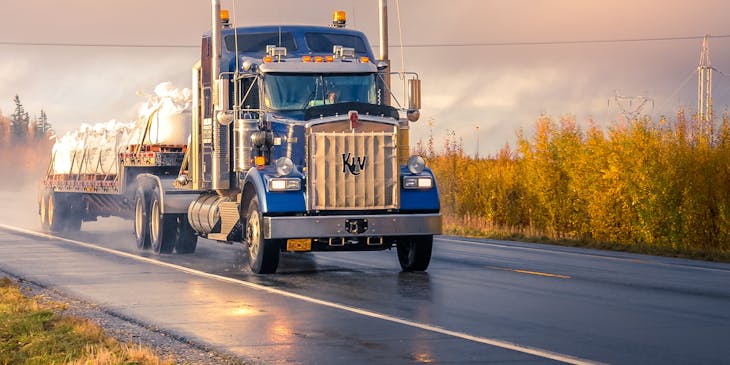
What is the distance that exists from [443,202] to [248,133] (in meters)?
18.0

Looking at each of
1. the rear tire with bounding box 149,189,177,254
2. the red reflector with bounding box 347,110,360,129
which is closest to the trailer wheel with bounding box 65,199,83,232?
the rear tire with bounding box 149,189,177,254

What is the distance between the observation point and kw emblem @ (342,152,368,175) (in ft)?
55.4

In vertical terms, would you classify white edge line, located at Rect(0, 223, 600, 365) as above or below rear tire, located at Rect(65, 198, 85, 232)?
below

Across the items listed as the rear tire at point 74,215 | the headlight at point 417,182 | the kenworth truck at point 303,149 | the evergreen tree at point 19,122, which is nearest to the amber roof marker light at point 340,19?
the kenworth truck at point 303,149

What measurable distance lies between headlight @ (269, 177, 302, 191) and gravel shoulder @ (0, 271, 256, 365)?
324 cm

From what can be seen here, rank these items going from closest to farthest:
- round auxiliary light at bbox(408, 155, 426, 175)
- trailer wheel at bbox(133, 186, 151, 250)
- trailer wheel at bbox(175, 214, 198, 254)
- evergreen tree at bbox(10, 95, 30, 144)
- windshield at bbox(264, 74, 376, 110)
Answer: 1. round auxiliary light at bbox(408, 155, 426, 175)
2. windshield at bbox(264, 74, 376, 110)
3. trailer wheel at bbox(175, 214, 198, 254)
4. trailer wheel at bbox(133, 186, 151, 250)
5. evergreen tree at bbox(10, 95, 30, 144)

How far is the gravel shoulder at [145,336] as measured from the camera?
388 inches

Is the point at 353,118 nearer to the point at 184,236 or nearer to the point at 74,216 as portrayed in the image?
the point at 184,236

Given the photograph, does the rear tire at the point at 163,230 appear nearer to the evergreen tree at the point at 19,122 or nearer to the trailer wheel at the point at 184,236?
the trailer wheel at the point at 184,236

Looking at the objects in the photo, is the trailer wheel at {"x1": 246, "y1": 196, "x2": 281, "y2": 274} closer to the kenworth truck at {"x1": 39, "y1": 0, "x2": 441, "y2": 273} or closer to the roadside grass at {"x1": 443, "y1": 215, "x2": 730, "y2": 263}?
the kenworth truck at {"x1": 39, "y1": 0, "x2": 441, "y2": 273}

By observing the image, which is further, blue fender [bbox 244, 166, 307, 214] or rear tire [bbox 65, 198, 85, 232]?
rear tire [bbox 65, 198, 85, 232]

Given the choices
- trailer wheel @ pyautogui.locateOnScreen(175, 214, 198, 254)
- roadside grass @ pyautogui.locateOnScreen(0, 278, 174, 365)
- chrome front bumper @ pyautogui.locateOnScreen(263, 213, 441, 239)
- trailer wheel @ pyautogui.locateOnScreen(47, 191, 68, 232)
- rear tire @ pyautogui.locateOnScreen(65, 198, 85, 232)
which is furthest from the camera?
trailer wheel @ pyautogui.locateOnScreen(47, 191, 68, 232)

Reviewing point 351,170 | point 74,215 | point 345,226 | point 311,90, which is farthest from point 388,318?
point 74,215

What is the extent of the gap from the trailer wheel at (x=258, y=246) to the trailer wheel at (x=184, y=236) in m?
5.08
